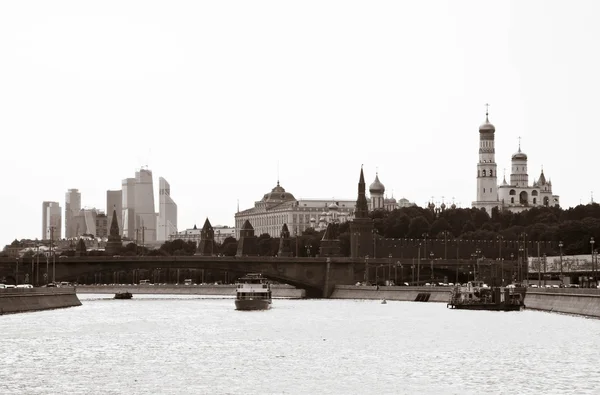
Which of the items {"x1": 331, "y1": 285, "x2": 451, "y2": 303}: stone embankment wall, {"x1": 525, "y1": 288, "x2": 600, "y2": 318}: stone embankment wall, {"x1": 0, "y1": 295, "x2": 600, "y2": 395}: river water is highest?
{"x1": 331, "y1": 285, "x2": 451, "y2": 303}: stone embankment wall

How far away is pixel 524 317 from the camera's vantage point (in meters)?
127

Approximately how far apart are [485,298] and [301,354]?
199 ft

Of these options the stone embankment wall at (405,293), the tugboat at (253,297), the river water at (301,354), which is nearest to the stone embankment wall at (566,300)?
the river water at (301,354)

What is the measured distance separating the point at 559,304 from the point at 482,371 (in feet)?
173

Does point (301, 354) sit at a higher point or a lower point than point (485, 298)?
lower

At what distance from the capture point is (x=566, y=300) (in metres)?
127

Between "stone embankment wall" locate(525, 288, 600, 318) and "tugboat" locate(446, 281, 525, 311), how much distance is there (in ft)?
4.90

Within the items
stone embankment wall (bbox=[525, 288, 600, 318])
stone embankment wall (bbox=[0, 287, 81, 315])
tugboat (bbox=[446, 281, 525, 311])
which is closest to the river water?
stone embankment wall (bbox=[525, 288, 600, 318])

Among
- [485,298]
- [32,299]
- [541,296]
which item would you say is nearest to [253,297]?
[485,298]

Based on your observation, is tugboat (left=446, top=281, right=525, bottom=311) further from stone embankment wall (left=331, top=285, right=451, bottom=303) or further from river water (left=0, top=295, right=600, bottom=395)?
stone embankment wall (left=331, top=285, right=451, bottom=303)

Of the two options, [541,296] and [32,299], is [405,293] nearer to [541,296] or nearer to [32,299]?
[541,296]

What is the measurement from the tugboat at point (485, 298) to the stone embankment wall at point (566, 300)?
149 centimetres

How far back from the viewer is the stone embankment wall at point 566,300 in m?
118

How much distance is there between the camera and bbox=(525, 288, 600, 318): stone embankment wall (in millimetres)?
118375
